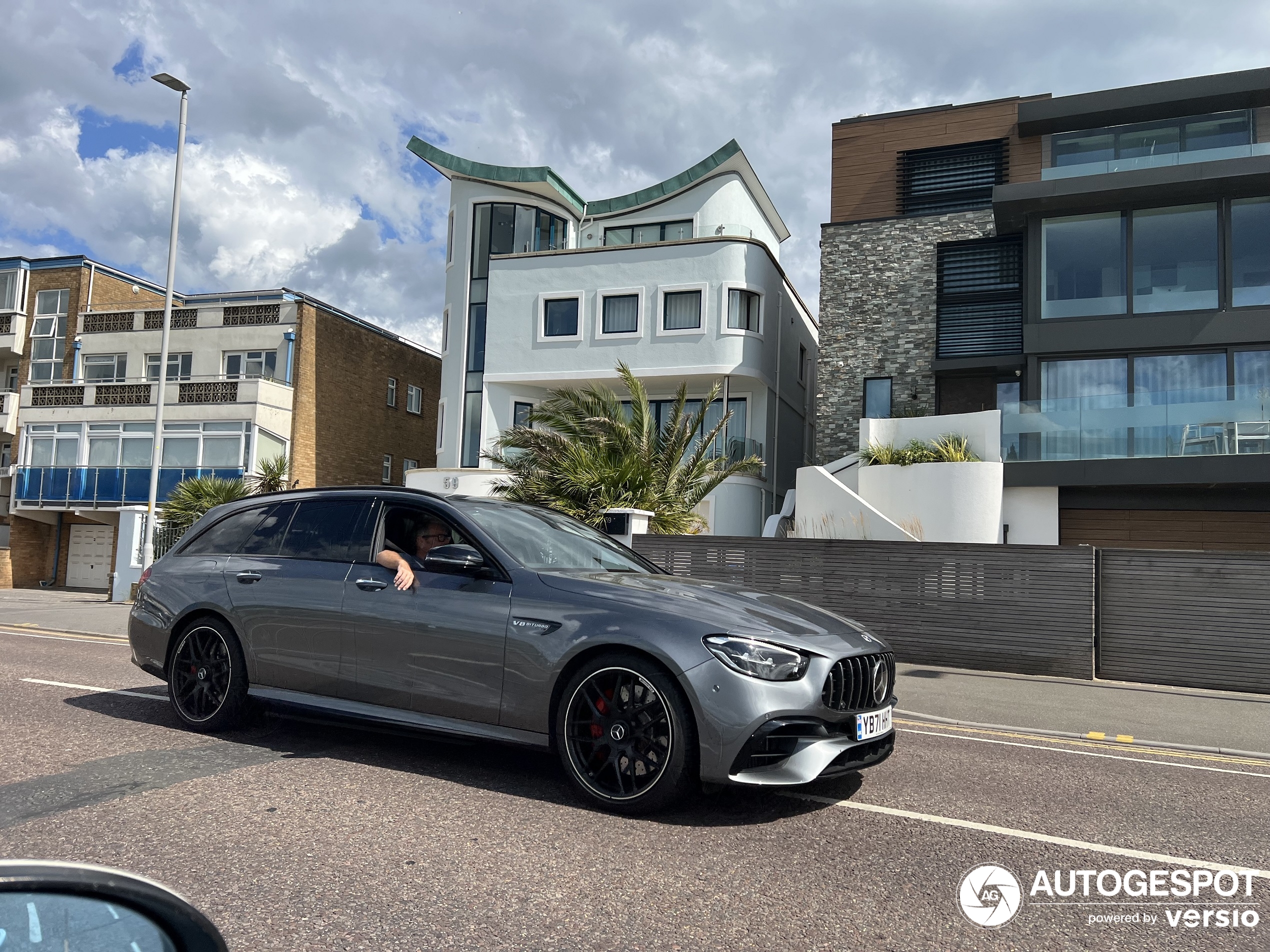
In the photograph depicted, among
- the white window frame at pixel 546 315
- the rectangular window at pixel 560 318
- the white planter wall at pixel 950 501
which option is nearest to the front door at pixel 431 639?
the white planter wall at pixel 950 501

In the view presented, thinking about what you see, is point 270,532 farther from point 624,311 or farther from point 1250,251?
point 624,311

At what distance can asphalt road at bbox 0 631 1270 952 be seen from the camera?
339cm

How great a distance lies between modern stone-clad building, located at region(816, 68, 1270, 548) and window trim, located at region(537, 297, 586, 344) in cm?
697

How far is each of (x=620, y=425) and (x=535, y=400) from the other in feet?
40.2

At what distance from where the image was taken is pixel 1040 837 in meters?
4.62

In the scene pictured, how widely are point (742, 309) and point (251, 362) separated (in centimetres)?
1717

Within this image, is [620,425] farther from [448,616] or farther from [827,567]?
[448,616]

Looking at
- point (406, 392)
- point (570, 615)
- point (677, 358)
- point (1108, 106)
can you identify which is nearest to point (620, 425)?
point (677, 358)

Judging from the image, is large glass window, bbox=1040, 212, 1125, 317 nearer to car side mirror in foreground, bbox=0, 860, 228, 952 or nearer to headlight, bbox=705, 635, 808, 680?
headlight, bbox=705, 635, 808, 680

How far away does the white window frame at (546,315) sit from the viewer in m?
28.5

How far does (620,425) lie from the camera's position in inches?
710

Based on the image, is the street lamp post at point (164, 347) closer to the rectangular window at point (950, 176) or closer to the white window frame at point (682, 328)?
the white window frame at point (682, 328)

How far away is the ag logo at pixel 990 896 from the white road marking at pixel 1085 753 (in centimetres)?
352

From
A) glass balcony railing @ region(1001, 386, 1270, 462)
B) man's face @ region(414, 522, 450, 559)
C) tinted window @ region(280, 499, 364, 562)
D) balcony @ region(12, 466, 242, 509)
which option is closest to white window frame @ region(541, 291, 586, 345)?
Answer: balcony @ region(12, 466, 242, 509)
